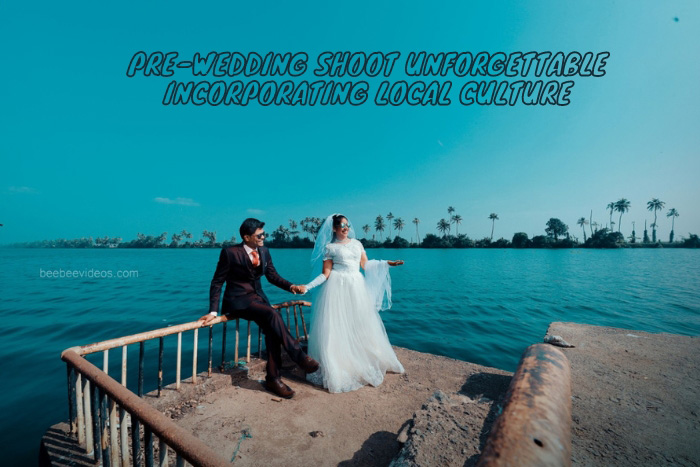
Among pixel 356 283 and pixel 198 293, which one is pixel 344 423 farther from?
pixel 198 293

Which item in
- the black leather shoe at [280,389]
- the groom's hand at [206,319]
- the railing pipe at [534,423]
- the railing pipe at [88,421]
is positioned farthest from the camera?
the black leather shoe at [280,389]

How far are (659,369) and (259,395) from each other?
514 centimetres

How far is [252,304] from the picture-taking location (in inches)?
147

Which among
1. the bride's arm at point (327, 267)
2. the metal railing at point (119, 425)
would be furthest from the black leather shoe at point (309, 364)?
the metal railing at point (119, 425)

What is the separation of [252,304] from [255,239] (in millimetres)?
889

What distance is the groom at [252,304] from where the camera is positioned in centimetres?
370

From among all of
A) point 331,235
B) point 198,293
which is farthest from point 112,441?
point 198,293

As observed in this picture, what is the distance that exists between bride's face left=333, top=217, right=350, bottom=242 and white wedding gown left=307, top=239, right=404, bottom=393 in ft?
0.47

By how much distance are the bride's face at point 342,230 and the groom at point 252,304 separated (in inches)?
41.8

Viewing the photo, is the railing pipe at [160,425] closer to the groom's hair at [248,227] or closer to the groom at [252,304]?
the groom at [252,304]

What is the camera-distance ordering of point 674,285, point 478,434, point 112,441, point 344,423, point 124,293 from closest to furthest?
point 112,441 < point 478,434 < point 344,423 < point 124,293 < point 674,285

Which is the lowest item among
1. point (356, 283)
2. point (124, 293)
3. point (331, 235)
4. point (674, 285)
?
point (124, 293)

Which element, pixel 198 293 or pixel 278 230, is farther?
pixel 278 230

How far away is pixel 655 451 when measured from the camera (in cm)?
197
